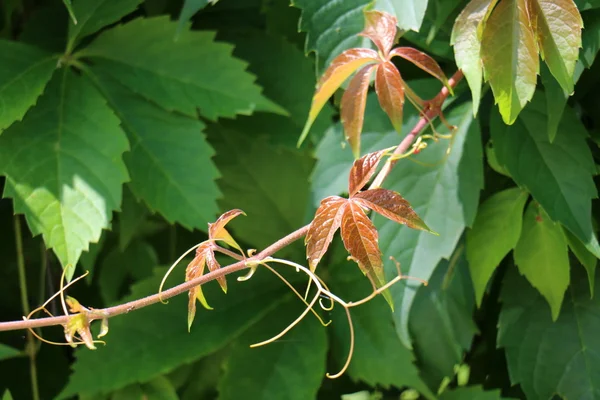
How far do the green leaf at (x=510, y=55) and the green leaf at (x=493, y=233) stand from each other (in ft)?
0.69

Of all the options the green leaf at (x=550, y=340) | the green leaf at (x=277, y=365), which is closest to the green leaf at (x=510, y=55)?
the green leaf at (x=550, y=340)

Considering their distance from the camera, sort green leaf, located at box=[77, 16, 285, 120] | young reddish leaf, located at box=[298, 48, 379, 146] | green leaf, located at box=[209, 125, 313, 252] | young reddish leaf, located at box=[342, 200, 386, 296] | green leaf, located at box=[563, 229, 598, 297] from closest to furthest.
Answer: young reddish leaf, located at box=[342, 200, 386, 296]
young reddish leaf, located at box=[298, 48, 379, 146]
green leaf, located at box=[563, 229, 598, 297]
green leaf, located at box=[77, 16, 285, 120]
green leaf, located at box=[209, 125, 313, 252]

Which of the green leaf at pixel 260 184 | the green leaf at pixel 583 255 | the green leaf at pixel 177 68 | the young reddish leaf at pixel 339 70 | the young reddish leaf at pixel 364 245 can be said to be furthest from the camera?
the green leaf at pixel 260 184

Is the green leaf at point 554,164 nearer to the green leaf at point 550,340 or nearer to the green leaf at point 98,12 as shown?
the green leaf at point 550,340

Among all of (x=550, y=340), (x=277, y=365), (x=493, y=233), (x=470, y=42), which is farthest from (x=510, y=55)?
(x=277, y=365)

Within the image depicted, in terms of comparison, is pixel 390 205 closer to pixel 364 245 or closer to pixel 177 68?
pixel 364 245

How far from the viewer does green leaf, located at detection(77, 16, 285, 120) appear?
2.84 ft

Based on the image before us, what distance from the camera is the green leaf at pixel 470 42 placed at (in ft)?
1.98

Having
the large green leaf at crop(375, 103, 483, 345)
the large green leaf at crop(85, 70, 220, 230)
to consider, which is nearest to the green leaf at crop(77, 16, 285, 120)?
the large green leaf at crop(85, 70, 220, 230)

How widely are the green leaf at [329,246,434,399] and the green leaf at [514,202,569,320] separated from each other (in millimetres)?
193

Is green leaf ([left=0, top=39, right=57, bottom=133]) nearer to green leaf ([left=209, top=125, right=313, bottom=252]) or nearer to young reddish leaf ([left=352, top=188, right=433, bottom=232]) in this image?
green leaf ([left=209, top=125, right=313, bottom=252])

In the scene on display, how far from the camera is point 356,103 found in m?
0.66

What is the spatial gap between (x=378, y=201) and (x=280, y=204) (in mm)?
460

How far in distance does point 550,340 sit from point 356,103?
399 millimetres
